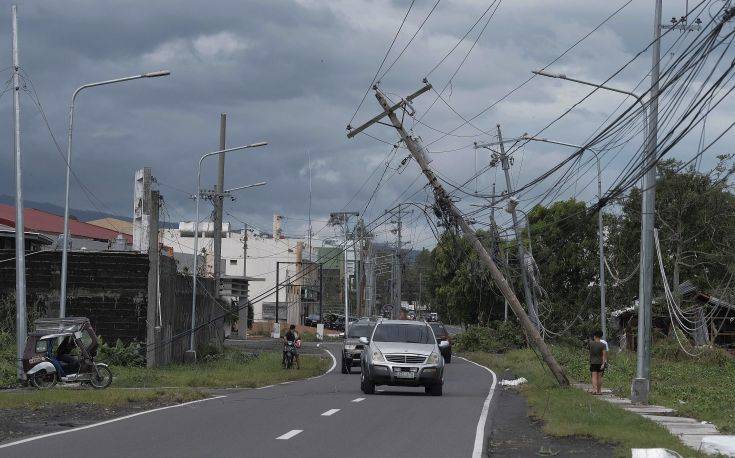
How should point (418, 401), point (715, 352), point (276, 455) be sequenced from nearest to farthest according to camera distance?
point (276, 455)
point (418, 401)
point (715, 352)

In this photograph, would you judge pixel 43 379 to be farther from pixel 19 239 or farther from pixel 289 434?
pixel 289 434

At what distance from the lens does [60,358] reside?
2711 centimetres

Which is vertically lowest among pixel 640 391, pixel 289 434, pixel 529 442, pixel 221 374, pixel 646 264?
pixel 529 442

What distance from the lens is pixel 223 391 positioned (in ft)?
90.0

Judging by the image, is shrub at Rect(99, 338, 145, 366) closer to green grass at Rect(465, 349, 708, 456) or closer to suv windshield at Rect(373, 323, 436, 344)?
suv windshield at Rect(373, 323, 436, 344)

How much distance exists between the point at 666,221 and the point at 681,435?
44.0m

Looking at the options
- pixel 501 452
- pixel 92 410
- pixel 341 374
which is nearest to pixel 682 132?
pixel 501 452

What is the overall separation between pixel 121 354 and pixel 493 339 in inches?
1262

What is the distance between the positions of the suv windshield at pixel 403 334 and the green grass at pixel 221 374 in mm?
5104

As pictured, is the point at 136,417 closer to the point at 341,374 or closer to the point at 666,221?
the point at 341,374

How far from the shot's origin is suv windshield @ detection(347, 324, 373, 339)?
39.6 meters

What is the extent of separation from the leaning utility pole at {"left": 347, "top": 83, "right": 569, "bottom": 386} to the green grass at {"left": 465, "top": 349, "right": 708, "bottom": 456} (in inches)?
33.7

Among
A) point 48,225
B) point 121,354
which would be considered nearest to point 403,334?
point 121,354

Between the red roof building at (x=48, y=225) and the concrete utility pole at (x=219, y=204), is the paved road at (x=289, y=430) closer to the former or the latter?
the concrete utility pole at (x=219, y=204)
